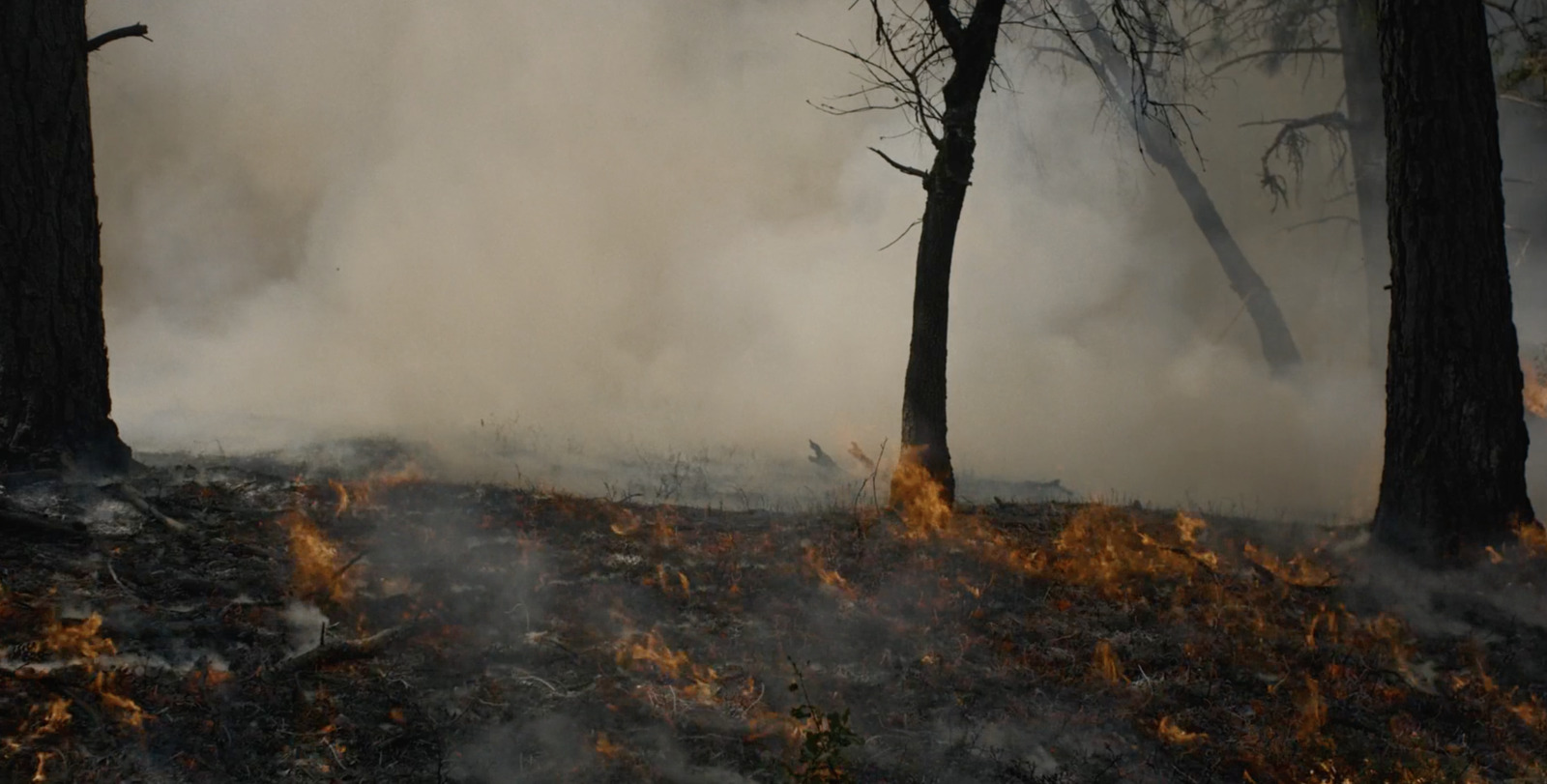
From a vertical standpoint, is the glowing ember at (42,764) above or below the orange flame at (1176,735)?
above

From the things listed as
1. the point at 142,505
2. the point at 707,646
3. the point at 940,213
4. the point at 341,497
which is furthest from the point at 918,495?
the point at 142,505

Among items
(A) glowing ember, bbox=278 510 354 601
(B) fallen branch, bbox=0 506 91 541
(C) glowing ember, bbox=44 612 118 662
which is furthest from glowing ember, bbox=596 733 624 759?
(B) fallen branch, bbox=0 506 91 541

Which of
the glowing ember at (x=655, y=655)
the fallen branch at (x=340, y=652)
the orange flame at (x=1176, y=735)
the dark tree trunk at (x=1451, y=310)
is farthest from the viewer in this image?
the dark tree trunk at (x=1451, y=310)

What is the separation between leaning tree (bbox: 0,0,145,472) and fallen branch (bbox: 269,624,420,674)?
2569mm

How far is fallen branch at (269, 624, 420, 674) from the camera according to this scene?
4.98 meters

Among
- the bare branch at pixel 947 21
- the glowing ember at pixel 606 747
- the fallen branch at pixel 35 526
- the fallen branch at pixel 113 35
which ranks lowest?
the glowing ember at pixel 606 747

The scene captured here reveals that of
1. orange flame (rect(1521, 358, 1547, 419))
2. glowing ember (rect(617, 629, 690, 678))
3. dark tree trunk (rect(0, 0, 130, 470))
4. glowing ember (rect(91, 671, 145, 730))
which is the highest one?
dark tree trunk (rect(0, 0, 130, 470))

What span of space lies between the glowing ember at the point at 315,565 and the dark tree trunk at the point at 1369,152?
43.0 feet

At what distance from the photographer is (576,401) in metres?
15.3

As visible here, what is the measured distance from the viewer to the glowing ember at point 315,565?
5777 mm

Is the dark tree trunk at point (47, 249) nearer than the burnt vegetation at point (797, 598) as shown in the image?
No

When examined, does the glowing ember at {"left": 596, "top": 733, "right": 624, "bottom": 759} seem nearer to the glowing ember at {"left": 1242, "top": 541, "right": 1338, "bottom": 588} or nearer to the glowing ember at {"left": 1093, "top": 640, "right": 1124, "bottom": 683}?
the glowing ember at {"left": 1093, "top": 640, "right": 1124, "bottom": 683}

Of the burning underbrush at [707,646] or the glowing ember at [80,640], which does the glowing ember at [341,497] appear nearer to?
the burning underbrush at [707,646]

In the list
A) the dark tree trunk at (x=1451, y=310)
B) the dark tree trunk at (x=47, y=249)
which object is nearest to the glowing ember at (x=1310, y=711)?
the dark tree trunk at (x=1451, y=310)
